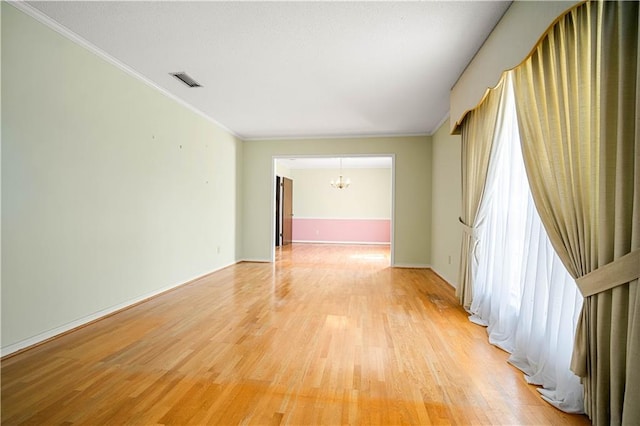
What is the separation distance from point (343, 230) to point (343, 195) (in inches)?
46.2

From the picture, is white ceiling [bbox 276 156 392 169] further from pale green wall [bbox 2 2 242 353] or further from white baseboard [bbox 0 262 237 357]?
white baseboard [bbox 0 262 237 357]

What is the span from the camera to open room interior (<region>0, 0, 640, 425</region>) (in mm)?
1396

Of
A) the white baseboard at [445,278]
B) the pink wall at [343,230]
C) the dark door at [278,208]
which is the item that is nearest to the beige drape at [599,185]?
the white baseboard at [445,278]

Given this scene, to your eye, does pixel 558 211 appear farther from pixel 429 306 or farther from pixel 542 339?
pixel 429 306

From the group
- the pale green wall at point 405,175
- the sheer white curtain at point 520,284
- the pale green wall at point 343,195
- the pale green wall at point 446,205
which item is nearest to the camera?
the sheer white curtain at point 520,284

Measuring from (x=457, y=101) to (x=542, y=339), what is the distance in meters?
2.47

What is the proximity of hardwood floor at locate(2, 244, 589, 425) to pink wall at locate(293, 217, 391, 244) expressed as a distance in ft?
20.0

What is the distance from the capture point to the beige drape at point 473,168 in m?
2.67

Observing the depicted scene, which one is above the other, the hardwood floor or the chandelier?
the chandelier

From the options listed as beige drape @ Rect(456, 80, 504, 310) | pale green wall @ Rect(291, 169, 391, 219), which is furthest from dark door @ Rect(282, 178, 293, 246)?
beige drape @ Rect(456, 80, 504, 310)

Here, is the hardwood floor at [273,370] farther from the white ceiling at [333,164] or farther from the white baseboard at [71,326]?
the white ceiling at [333,164]

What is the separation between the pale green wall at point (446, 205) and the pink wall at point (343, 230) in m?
3.98

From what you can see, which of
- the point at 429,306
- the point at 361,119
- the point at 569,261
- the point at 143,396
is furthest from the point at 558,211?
the point at 361,119

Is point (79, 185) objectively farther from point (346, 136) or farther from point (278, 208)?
point (278, 208)
